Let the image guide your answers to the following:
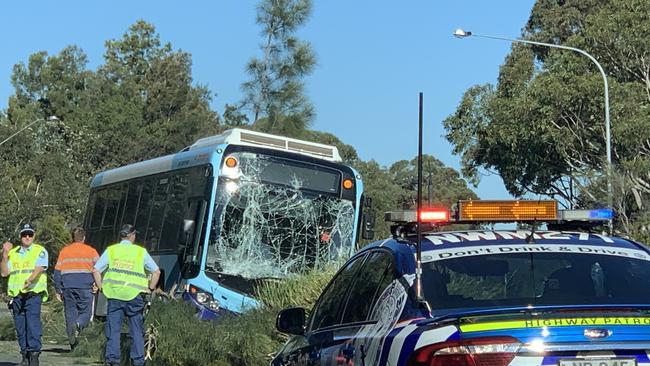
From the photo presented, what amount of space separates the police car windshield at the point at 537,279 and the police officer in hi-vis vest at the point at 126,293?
680 centimetres

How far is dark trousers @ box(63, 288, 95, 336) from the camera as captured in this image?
14875 millimetres

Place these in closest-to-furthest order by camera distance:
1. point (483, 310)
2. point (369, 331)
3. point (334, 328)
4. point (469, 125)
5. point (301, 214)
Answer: point (483, 310)
point (369, 331)
point (334, 328)
point (301, 214)
point (469, 125)

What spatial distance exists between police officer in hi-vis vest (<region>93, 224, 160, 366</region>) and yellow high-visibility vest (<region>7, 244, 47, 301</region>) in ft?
3.50

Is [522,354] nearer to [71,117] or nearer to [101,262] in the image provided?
[101,262]

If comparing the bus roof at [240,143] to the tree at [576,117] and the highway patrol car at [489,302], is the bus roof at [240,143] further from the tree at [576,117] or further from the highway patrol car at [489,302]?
the tree at [576,117]

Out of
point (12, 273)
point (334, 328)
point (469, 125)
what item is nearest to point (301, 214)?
point (12, 273)

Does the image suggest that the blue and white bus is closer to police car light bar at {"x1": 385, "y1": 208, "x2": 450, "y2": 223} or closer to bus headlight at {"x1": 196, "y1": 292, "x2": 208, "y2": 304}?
bus headlight at {"x1": 196, "y1": 292, "x2": 208, "y2": 304}

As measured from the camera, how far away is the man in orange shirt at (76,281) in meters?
14.9

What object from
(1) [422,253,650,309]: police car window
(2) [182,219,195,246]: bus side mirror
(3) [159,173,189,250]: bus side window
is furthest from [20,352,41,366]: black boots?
(1) [422,253,650,309]: police car window

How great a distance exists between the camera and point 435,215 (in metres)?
5.94

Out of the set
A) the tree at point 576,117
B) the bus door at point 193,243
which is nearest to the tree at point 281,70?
the tree at point 576,117

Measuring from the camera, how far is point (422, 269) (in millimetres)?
4977

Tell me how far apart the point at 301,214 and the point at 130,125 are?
55.9m

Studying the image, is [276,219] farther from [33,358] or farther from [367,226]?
[33,358]
